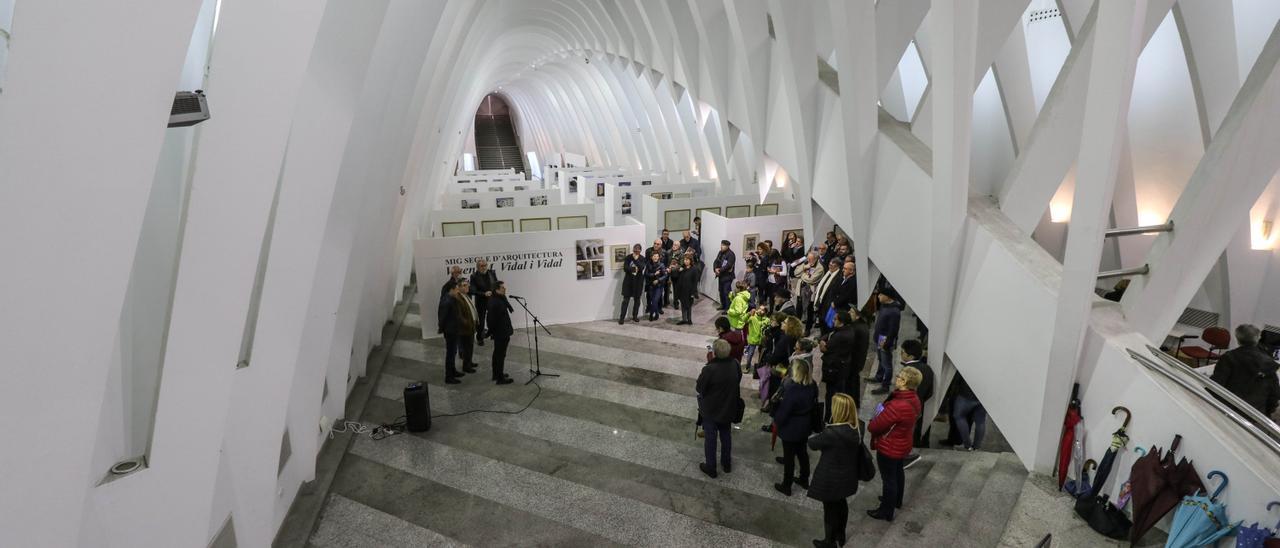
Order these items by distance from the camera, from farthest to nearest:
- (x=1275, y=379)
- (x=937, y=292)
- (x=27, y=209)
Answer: (x=937, y=292)
(x=1275, y=379)
(x=27, y=209)

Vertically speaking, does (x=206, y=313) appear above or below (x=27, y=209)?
below

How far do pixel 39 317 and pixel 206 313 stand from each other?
47.9 inches

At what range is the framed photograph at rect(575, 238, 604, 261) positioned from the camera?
12.5 metres

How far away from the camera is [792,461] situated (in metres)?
6.40

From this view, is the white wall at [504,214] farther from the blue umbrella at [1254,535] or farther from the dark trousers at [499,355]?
the blue umbrella at [1254,535]

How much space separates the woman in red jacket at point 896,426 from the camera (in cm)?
548

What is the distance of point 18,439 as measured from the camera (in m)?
2.18

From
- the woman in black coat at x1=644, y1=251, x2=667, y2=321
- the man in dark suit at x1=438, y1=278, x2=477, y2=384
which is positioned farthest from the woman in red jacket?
the woman in black coat at x1=644, y1=251, x2=667, y2=321

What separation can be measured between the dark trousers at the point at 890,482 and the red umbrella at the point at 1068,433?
4.14 feet

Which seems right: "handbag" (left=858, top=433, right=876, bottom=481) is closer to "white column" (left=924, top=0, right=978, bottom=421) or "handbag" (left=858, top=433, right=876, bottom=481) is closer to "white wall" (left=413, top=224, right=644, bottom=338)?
"white column" (left=924, top=0, right=978, bottom=421)

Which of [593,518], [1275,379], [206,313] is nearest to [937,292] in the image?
[1275,379]

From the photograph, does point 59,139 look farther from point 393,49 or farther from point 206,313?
point 393,49

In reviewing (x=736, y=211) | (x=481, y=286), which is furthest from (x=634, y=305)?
(x=736, y=211)

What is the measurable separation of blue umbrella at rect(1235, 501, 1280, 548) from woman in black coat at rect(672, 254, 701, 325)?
8878mm
